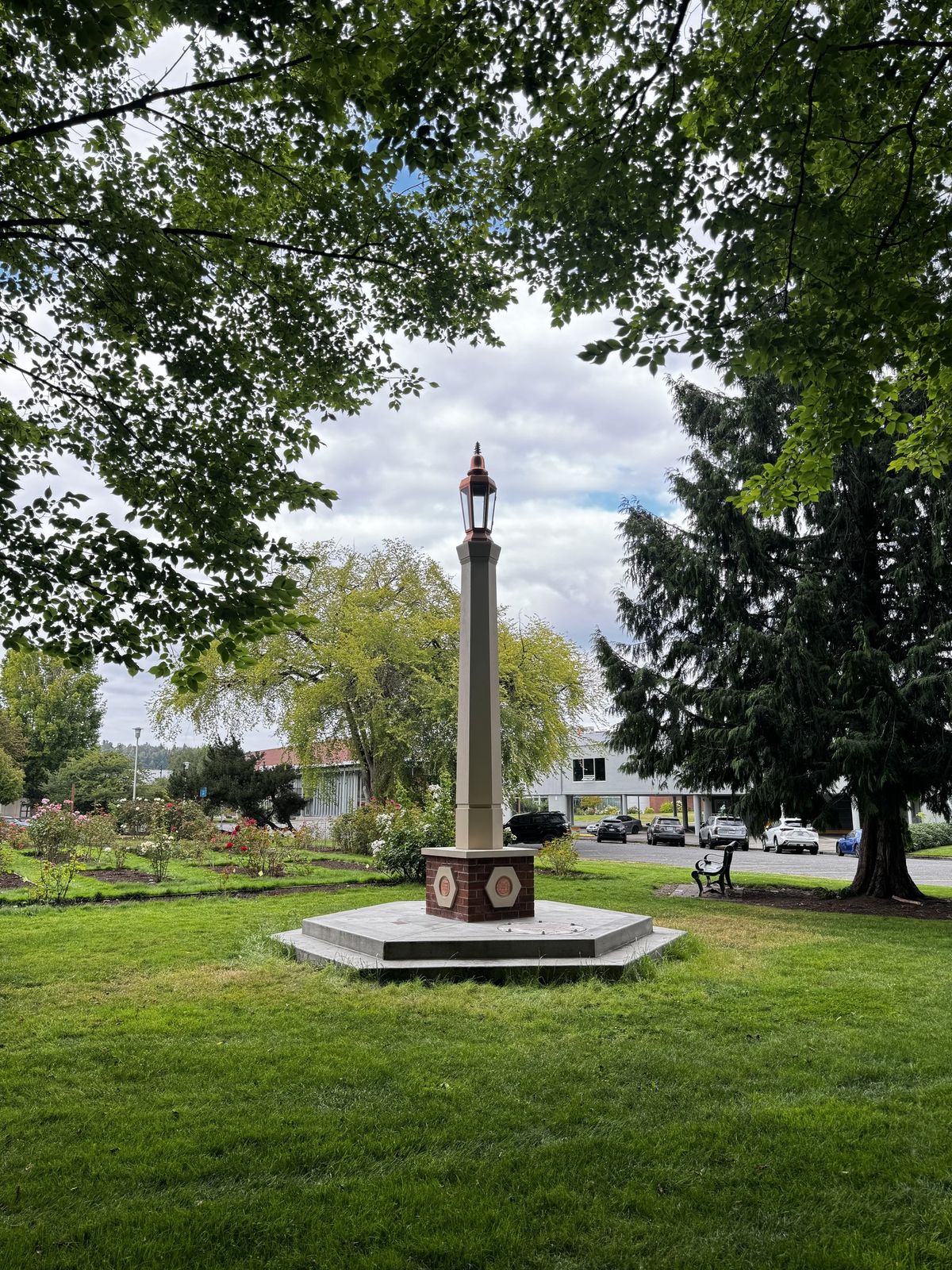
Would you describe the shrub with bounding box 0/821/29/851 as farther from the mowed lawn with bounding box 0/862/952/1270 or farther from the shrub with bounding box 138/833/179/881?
the mowed lawn with bounding box 0/862/952/1270

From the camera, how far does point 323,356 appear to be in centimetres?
663

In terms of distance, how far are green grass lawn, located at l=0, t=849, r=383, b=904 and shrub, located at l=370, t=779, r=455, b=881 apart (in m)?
0.47

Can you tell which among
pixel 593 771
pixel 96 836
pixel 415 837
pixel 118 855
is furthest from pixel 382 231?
pixel 593 771

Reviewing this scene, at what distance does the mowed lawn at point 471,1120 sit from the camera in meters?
3.06

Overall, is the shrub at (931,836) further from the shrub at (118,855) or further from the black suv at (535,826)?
the shrub at (118,855)

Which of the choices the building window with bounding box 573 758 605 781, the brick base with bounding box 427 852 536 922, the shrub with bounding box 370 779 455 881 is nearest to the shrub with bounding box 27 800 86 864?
the shrub with bounding box 370 779 455 881

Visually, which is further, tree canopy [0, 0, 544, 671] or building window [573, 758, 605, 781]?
building window [573, 758, 605, 781]

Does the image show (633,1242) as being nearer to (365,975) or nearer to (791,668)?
(365,975)

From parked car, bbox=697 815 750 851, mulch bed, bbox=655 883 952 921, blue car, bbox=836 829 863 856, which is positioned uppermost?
mulch bed, bbox=655 883 952 921

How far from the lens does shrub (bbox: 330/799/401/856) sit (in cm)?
2134

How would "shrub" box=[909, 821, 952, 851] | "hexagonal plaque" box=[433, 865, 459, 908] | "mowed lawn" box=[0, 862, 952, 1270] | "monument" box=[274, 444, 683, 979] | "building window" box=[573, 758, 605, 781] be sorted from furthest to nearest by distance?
"building window" box=[573, 758, 605, 781], "shrub" box=[909, 821, 952, 851], "hexagonal plaque" box=[433, 865, 459, 908], "monument" box=[274, 444, 683, 979], "mowed lawn" box=[0, 862, 952, 1270]

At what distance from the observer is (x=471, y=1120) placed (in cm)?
413

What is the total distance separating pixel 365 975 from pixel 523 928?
193 centimetres

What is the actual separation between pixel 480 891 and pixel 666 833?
31.1 metres
